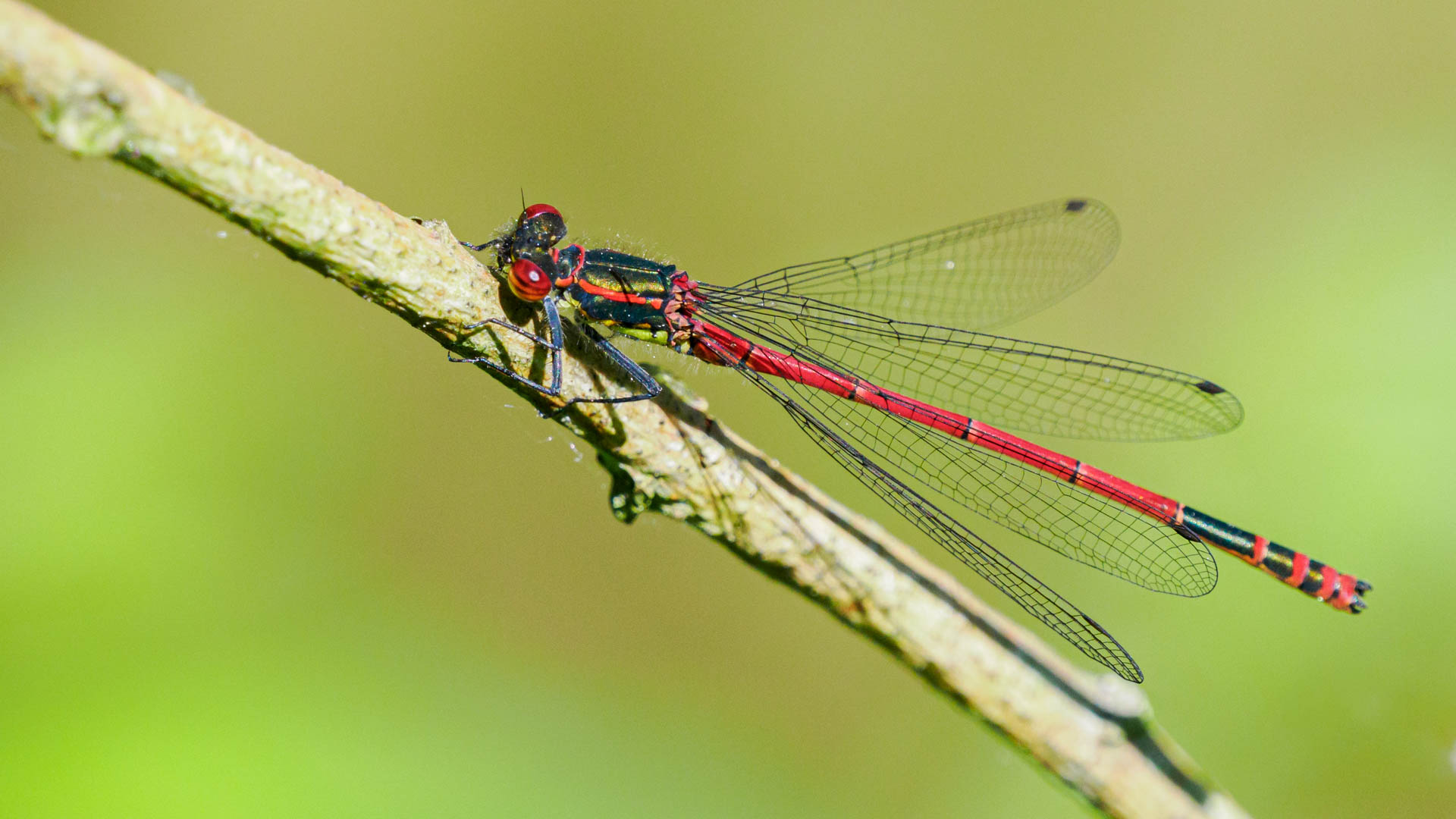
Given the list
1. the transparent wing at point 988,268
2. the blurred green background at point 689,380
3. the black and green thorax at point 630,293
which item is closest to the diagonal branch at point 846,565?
the black and green thorax at point 630,293

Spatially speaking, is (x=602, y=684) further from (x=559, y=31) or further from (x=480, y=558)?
(x=559, y=31)

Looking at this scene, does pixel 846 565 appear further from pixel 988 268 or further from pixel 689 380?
pixel 988 268

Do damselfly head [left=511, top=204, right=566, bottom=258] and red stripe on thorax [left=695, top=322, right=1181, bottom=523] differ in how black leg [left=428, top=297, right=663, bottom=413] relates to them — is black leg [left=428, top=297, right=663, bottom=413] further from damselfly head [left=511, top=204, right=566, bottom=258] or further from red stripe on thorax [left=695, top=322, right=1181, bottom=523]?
red stripe on thorax [left=695, top=322, right=1181, bottom=523]

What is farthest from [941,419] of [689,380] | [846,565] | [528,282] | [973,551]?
[528,282]

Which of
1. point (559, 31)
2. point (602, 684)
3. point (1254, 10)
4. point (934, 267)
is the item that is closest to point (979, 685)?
point (602, 684)

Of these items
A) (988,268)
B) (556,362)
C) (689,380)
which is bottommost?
(556,362)

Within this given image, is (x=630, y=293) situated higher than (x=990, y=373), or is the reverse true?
(x=990, y=373)

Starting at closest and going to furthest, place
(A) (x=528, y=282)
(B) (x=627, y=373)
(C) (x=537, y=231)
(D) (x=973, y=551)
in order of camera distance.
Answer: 1. (A) (x=528, y=282)
2. (B) (x=627, y=373)
3. (C) (x=537, y=231)
4. (D) (x=973, y=551)
